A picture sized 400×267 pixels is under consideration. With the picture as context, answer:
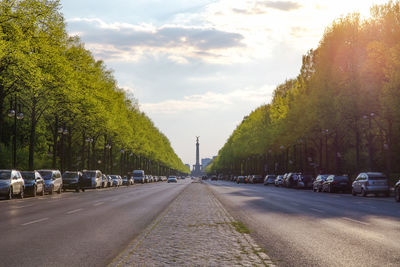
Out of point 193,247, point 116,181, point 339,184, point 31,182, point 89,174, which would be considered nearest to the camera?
point 193,247

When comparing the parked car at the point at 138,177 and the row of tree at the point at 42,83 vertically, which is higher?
the row of tree at the point at 42,83

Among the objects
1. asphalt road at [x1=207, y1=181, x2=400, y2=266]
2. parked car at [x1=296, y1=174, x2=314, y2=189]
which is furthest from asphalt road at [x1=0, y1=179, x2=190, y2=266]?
parked car at [x1=296, y1=174, x2=314, y2=189]

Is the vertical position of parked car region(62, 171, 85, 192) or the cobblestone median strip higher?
parked car region(62, 171, 85, 192)

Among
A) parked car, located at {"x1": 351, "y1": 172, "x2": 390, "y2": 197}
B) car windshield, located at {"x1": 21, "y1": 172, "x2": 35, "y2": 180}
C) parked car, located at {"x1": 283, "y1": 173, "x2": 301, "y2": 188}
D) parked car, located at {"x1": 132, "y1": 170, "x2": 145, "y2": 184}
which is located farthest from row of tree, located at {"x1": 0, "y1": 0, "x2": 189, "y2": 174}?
parked car, located at {"x1": 132, "y1": 170, "x2": 145, "y2": 184}

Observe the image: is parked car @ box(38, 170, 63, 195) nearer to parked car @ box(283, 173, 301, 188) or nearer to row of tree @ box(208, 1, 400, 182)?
row of tree @ box(208, 1, 400, 182)

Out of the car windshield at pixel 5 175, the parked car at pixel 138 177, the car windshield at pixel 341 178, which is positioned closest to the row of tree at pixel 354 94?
the car windshield at pixel 341 178

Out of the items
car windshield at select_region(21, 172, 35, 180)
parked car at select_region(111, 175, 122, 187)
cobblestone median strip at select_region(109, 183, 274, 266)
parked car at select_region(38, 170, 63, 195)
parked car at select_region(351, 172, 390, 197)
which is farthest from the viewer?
parked car at select_region(111, 175, 122, 187)

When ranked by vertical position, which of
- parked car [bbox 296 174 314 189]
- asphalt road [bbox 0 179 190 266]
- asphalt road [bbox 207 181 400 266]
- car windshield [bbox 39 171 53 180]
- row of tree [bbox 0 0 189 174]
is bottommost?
asphalt road [bbox 207 181 400 266]

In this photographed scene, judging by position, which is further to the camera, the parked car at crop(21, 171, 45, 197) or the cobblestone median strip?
the parked car at crop(21, 171, 45, 197)

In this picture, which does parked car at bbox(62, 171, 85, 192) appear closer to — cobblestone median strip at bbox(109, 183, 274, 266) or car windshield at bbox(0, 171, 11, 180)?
car windshield at bbox(0, 171, 11, 180)

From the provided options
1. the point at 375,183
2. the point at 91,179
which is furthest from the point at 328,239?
the point at 91,179

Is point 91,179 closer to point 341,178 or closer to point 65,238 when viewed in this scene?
point 341,178

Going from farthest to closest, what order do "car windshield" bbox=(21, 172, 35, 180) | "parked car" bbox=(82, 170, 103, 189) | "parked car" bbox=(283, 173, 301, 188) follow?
"parked car" bbox=(283, 173, 301, 188)
"parked car" bbox=(82, 170, 103, 189)
"car windshield" bbox=(21, 172, 35, 180)

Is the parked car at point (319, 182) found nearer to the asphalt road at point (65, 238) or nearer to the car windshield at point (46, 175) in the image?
the car windshield at point (46, 175)
